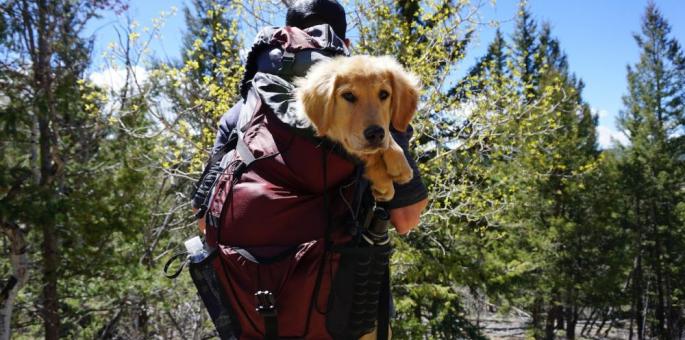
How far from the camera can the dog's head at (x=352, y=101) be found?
4.30 ft

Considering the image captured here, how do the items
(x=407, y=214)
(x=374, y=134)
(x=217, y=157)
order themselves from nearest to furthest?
(x=374, y=134) → (x=407, y=214) → (x=217, y=157)

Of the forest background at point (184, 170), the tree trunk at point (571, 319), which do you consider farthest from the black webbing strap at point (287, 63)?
the tree trunk at point (571, 319)

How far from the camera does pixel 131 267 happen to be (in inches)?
377

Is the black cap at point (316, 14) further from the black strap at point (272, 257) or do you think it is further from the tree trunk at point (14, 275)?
the tree trunk at point (14, 275)

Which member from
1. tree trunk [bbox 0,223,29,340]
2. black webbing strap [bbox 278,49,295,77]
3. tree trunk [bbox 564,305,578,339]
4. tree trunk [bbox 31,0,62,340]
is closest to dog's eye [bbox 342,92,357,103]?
black webbing strap [bbox 278,49,295,77]

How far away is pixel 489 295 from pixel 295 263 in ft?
40.5

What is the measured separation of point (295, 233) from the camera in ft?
4.59

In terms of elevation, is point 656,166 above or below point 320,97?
above

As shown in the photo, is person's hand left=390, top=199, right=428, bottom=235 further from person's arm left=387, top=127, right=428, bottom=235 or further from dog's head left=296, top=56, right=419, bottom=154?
dog's head left=296, top=56, right=419, bottom=154

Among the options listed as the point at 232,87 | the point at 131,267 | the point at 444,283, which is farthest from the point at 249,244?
the point at 444,283

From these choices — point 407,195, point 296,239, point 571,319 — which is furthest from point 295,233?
point 571,319

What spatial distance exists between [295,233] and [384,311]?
372 mm

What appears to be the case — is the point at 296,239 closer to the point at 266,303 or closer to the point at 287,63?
the point at 266,303

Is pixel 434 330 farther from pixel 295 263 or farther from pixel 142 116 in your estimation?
pixel 295 263
